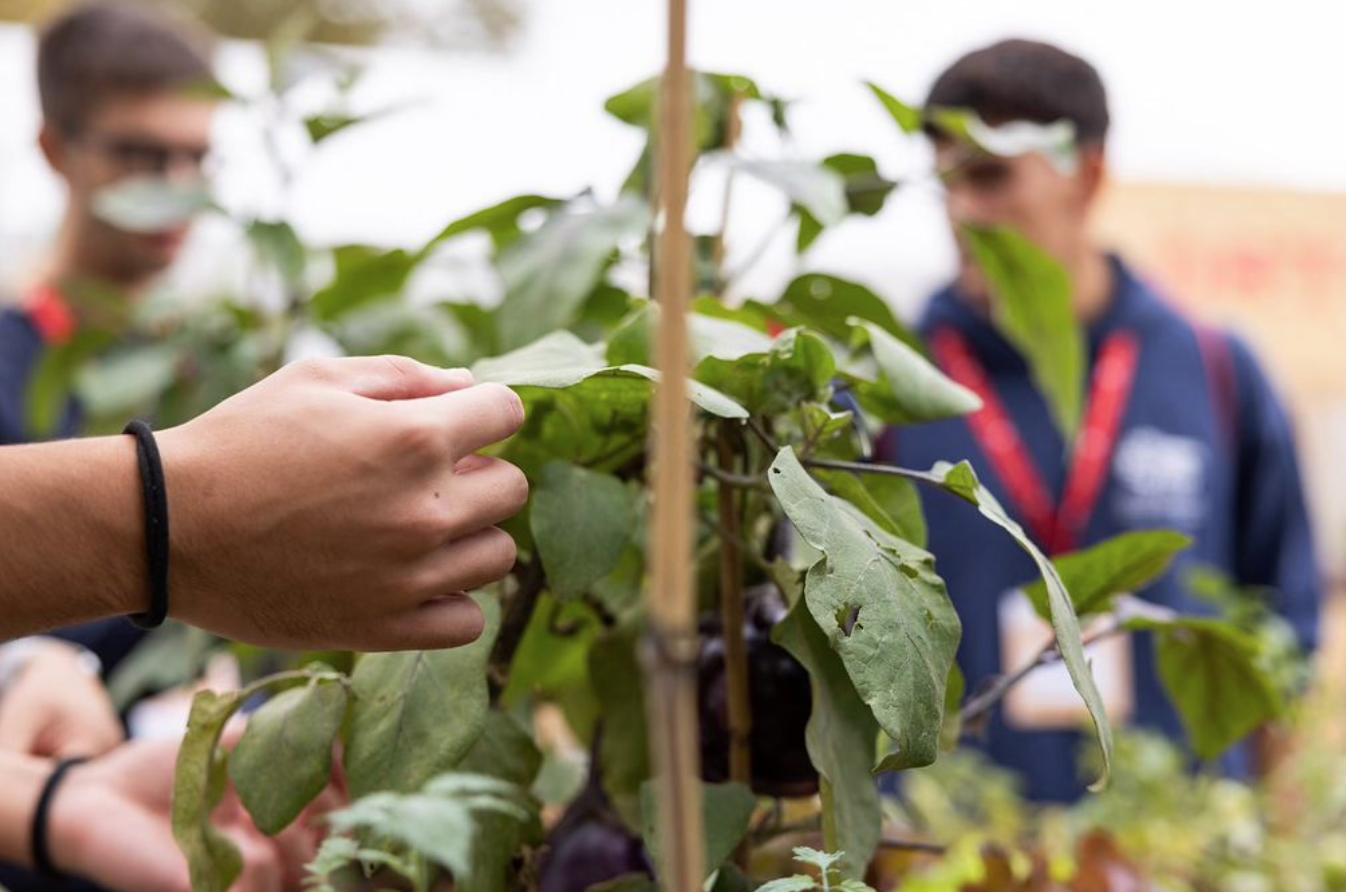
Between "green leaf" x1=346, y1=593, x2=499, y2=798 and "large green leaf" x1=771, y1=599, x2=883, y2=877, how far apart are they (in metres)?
0.11

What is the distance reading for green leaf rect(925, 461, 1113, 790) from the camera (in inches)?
17.4

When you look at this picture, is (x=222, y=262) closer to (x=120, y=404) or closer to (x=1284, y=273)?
(x=120, y=404)

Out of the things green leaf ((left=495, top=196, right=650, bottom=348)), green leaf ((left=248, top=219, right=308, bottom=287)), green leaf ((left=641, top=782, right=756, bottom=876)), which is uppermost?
green leaf ((left=495, top=196, right=650, bottom=348))

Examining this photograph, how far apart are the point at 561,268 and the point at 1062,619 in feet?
1.03

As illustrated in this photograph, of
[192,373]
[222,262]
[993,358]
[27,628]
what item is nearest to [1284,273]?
[993,358]

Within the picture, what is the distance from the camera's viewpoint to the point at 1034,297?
2.54 ft

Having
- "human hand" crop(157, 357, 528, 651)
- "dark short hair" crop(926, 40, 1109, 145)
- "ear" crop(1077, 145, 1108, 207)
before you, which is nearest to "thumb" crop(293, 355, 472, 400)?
"human hand" crop(157, 357, 528, 651)

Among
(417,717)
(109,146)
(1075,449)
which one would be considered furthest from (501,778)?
(109,146)

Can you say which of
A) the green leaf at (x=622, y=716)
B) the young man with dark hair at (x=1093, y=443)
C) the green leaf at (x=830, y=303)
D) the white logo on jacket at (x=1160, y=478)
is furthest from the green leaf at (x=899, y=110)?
the white logo on jacket at (x=1160, y=478)

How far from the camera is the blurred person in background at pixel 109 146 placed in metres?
1.76

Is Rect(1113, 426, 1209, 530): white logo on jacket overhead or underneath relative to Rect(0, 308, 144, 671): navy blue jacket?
underneath

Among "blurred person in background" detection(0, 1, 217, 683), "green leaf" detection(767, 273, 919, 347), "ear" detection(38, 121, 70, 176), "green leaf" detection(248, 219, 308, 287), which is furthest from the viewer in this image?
"ear" detection(38, 121, 70, 176)

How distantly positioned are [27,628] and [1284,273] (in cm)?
340

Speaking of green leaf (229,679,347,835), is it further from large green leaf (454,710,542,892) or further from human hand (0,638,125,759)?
human hand (0,638,125,759)
